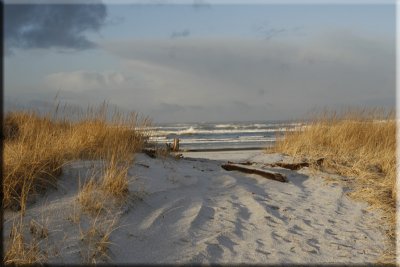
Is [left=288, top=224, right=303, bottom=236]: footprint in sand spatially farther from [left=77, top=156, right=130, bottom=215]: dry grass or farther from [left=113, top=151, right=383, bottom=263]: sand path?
[left=77, top=156, right=130, bottom=215]: dry grass

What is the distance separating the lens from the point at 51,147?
458cm

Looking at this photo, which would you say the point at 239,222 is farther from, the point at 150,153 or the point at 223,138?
the point at 223,138

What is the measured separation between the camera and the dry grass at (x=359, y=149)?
5.48m

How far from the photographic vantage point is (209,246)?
3.31m

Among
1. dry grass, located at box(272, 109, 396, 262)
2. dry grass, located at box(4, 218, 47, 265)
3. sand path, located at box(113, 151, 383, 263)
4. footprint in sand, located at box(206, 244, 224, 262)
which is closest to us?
dry grass, located at box(4, 218, 47, 265)

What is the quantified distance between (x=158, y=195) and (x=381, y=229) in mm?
2346

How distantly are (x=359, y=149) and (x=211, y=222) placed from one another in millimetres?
5434

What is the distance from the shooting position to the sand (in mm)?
3168

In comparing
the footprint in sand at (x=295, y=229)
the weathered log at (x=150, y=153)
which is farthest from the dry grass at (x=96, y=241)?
the weathered log at (x=150, y=153)

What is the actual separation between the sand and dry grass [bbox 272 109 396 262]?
0.44 metres

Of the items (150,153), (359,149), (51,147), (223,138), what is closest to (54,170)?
(51,147)

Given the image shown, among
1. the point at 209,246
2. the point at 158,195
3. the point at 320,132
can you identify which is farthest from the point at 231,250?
the point at 320,132

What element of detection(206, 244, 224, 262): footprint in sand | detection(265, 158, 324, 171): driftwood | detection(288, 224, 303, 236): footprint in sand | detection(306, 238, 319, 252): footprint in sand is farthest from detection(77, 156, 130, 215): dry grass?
detection(265, 158, 324, 171): driftwood

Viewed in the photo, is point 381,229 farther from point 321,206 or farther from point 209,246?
point 209,246
